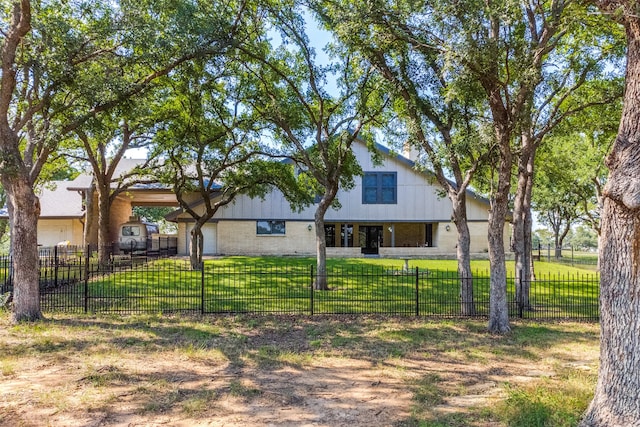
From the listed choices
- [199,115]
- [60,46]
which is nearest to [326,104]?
[199,115]

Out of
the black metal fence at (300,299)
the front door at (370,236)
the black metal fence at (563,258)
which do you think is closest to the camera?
the black metal fence at (300,299)

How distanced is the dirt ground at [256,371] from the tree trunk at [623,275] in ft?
4.47

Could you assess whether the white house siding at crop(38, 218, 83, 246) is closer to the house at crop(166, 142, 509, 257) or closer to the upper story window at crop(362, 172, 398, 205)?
the house at crop(166, 142, 509, 257)

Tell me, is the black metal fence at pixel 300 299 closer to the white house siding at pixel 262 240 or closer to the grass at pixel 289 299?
the grass at pixel 289 299

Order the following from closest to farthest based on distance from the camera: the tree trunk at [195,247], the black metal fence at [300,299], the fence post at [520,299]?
the fence post at [520,299]
the black metal fence at [300,299]
the tree trunk at [195,247]

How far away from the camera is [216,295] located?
42.0 feet

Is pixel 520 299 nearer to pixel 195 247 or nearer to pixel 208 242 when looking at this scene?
pixel 195 247

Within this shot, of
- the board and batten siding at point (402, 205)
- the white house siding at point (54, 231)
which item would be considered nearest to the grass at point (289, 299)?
the board and batten siding at point (402, 205)

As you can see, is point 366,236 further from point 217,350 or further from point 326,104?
point 217,350

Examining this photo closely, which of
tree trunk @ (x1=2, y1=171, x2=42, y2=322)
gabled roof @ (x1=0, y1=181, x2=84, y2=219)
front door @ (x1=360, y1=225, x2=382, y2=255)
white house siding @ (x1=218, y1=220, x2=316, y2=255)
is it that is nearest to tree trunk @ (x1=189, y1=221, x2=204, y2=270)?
white house siding @ (x1=218, y1=220, x2=316, y2=255)

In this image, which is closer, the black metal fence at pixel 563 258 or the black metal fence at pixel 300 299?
the black metal fence at pixel 300 299

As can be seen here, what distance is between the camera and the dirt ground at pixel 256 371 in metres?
4.88

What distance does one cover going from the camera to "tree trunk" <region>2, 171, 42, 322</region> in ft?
29.6

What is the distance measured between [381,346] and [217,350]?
3163 mm
